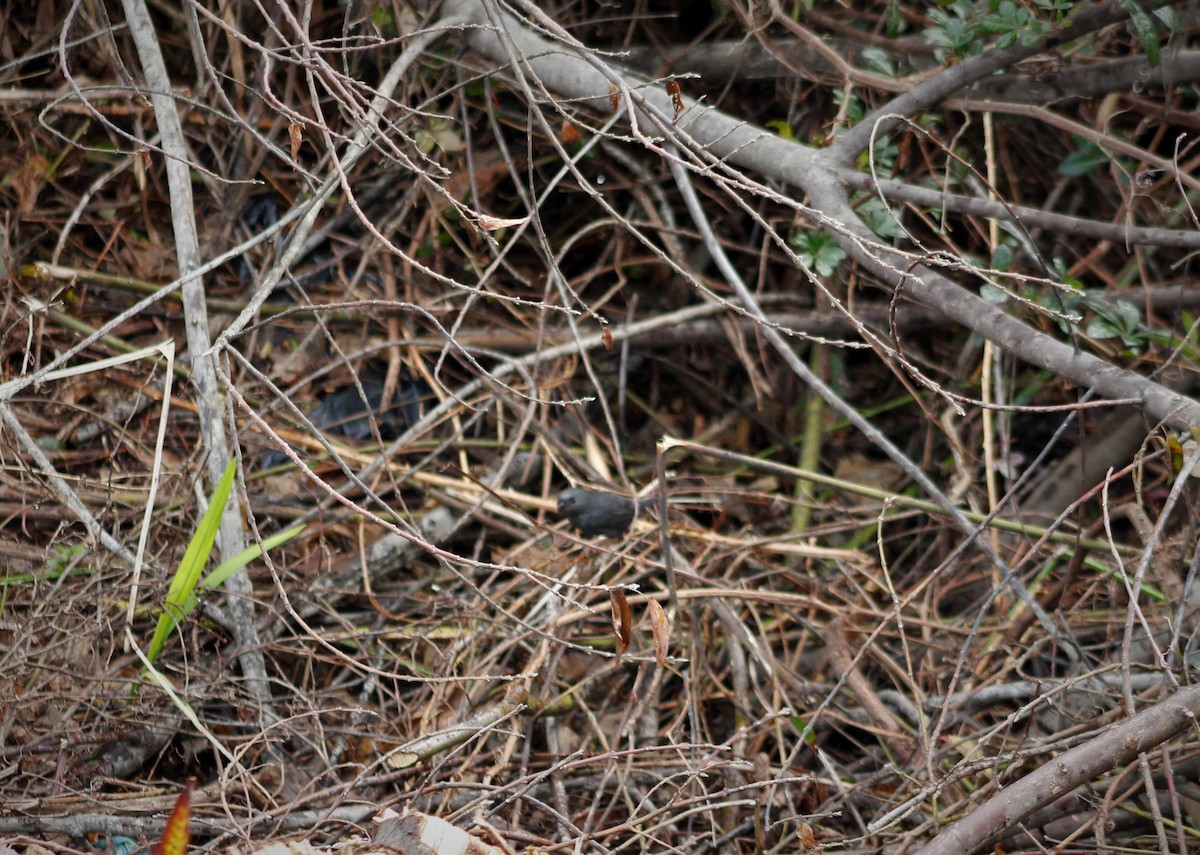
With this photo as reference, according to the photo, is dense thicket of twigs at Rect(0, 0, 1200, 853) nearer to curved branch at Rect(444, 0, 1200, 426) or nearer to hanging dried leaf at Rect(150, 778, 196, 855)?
curved branch at Rect(444, 0, 1200, 426)

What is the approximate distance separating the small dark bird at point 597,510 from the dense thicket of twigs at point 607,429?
0.17 feet

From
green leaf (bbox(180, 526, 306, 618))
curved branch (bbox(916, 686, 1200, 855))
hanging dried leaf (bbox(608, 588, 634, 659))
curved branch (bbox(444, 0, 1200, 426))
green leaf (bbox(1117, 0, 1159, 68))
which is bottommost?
green leaf (bbox(180, 526, 306, 618))

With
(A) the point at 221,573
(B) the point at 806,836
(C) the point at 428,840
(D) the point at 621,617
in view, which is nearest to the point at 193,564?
(A) the point at 221,573

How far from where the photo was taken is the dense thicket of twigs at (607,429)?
173cm

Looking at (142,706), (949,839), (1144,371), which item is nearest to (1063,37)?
(1144,371)

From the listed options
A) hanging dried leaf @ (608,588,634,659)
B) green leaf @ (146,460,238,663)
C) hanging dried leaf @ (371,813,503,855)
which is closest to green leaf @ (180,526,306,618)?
green leaf @ (146,460,238,663)

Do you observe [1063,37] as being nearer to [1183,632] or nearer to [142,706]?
[1183,632]

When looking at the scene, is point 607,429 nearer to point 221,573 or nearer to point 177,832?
point 221,573

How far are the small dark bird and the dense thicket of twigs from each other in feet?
0.17

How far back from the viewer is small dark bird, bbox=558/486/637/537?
227 centimetres

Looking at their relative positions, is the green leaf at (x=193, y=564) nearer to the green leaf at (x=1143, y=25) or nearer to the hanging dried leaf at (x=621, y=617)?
the hanging dried leaf at (x=621, y=617)

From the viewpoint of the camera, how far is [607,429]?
2.82 metres

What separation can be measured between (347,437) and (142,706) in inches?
37.6

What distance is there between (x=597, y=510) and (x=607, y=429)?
0.57 metres
